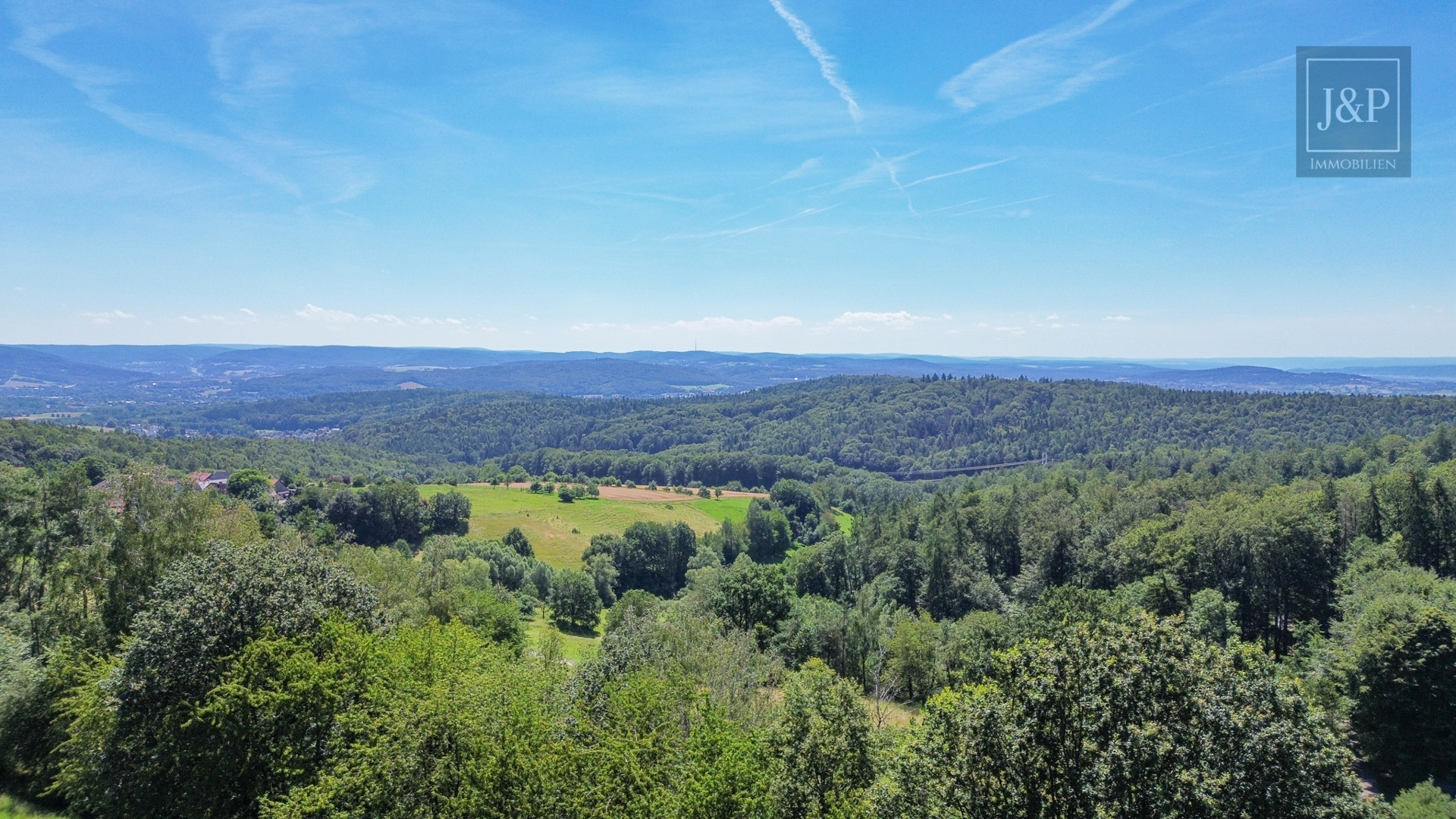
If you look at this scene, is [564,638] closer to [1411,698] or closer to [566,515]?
[566,515]

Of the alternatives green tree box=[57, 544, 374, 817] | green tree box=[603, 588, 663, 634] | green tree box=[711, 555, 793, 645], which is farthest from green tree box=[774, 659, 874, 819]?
green tree box=[603, 588, 663, 634]

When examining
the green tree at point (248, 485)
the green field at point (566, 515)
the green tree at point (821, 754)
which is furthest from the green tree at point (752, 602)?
the green tree at point (248, 485)

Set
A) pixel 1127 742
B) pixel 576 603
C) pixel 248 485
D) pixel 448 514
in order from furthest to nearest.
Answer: pixel 448 514, pixel 248 485, pixel 576 603, pixel 1127 742

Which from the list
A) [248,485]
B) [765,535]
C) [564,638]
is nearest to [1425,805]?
[564,638]

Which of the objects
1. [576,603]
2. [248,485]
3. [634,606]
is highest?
[248,485]

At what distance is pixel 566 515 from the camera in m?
118

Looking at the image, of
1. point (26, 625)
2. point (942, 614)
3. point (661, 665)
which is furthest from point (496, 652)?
point (942, 614)

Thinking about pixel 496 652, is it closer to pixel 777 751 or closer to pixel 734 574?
pixel 777 751

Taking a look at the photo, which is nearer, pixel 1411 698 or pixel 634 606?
pixel 1411 698

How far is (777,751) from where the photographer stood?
18.7 m

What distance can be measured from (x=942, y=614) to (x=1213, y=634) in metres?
33.4

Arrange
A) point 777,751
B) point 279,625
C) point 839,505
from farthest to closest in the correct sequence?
point 839,505 → point 279,625 → point 777,751

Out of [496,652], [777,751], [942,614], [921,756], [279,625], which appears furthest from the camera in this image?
[942,614]

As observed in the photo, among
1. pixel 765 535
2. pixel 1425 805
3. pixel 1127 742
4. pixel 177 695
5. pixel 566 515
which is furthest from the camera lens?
pixel 566 515
